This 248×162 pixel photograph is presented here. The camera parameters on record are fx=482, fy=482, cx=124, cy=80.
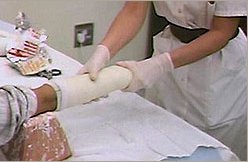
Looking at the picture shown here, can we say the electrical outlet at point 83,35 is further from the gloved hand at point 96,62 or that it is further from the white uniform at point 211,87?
the white uniform at point 211,87

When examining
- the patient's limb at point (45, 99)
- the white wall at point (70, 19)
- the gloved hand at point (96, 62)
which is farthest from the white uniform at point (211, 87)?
the patient's limb at point (45, 99)

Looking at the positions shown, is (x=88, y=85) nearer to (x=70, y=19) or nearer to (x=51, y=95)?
(x=51, y=95)

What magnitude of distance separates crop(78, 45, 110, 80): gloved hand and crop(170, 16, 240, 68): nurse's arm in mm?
156

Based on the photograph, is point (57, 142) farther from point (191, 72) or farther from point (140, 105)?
point (191, 72)

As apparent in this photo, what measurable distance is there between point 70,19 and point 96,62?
0.20 metres

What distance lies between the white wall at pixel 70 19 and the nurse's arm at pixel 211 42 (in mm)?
142

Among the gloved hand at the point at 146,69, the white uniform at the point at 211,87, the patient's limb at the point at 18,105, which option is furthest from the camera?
the white uniform at the point at 211,87

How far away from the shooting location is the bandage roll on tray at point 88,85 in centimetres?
92

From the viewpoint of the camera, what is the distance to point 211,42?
109cm

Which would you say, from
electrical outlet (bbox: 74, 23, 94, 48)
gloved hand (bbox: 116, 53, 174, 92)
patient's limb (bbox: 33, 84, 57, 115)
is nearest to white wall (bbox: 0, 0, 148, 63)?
electrical outlet (bbox: 74, 23, 94, 48)

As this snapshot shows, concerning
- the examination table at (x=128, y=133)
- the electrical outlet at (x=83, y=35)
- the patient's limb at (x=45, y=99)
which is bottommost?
the examination table at (x=128, y=133)

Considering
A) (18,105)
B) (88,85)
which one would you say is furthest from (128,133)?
(18,105)

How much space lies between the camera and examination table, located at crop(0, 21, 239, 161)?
3.02 ft

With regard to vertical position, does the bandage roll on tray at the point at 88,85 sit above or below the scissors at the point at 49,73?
above
